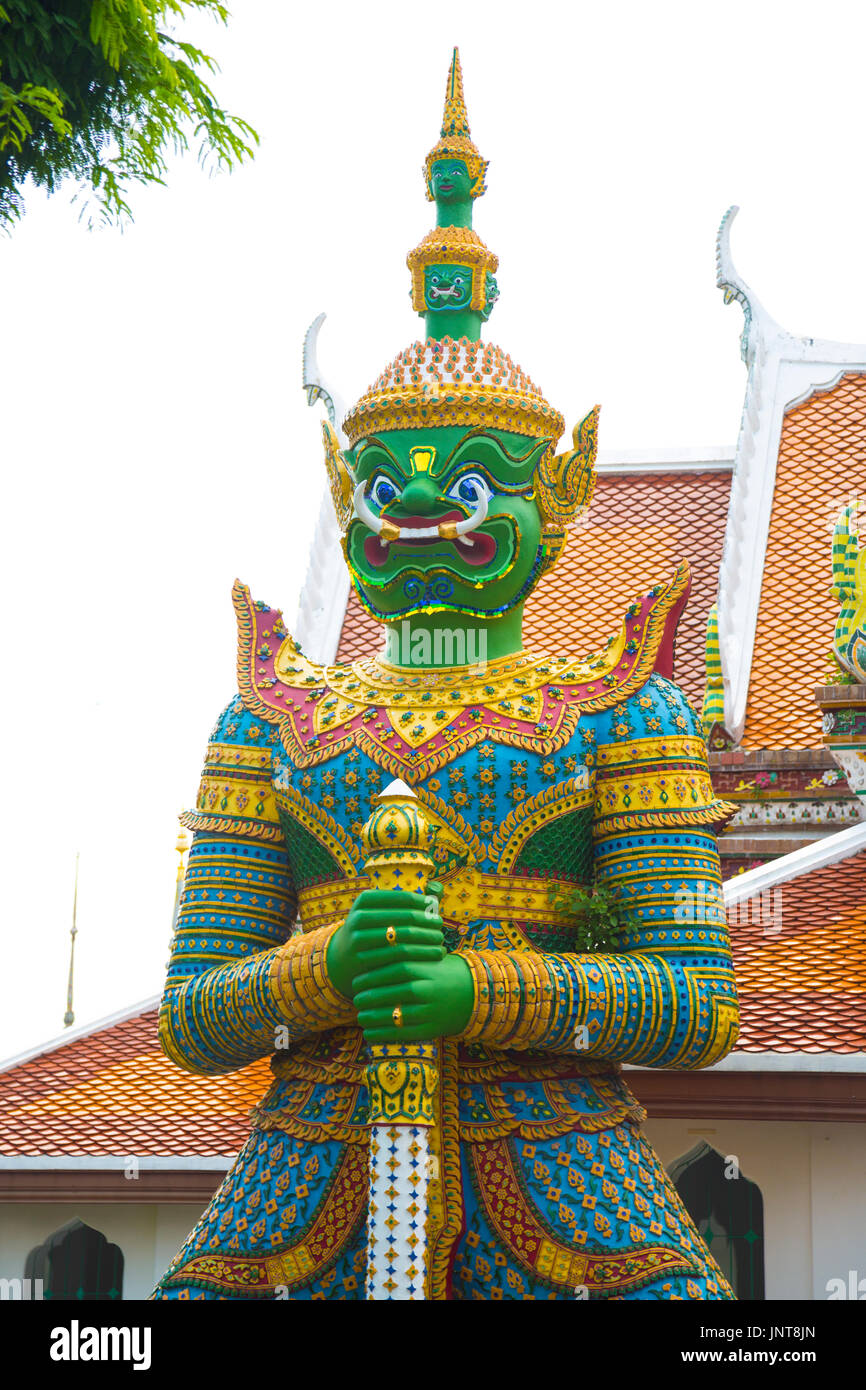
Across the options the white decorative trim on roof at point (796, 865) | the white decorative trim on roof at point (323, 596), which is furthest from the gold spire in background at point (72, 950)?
the white decorative trim on roof at point (796, 865)

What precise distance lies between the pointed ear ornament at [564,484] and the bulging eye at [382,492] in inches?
17.4

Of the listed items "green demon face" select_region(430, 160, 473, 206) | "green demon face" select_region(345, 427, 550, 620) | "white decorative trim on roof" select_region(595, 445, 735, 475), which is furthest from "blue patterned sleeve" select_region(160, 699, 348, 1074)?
"white decorative trim on roof" select_region(595, 445, 735, 475)

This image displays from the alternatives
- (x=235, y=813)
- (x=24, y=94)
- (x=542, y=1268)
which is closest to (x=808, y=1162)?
(x=542, y=1268)

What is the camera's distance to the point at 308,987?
5.24 m

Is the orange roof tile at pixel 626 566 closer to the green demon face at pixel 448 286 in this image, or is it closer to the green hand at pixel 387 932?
the green demon face at pixel 448 286

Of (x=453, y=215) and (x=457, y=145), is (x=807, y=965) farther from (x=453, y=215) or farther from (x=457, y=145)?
(x=457, y=145)

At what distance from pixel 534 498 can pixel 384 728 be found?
845mm

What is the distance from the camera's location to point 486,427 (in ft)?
18.9

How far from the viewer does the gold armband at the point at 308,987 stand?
5211 mm

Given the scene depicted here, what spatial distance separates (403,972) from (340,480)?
5.81 feet

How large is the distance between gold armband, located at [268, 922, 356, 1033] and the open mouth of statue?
3.77ft

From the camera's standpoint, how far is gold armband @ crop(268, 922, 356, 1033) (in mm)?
5211

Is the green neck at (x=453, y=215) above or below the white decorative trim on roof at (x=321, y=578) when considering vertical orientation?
below
